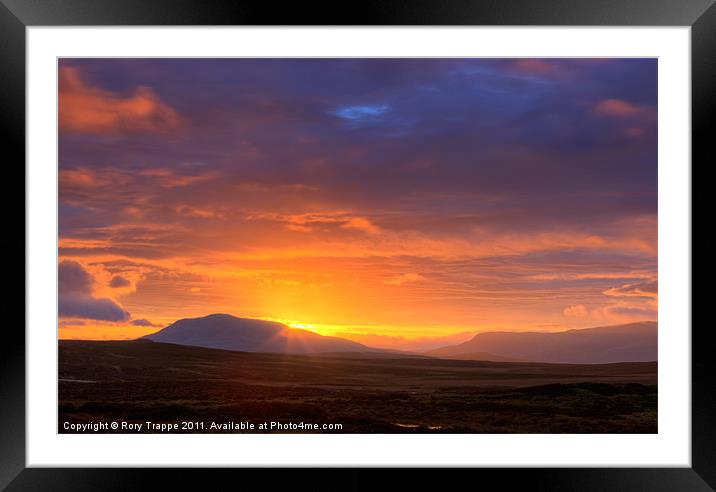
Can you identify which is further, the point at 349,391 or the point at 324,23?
the point at 349,391

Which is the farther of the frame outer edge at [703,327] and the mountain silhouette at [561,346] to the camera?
the mountain silhouette at [561,346]

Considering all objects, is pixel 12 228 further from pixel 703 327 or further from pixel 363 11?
pixel 703 327

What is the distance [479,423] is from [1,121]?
19.6 ft

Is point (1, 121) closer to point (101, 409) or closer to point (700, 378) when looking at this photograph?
point (700, 378)

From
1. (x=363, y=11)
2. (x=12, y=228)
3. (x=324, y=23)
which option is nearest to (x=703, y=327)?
(x=363, y=11)

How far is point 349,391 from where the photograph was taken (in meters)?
9.49

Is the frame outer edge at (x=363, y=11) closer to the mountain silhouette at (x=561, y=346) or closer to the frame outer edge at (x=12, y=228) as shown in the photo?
the frame outer edge at (x=12, y=228)

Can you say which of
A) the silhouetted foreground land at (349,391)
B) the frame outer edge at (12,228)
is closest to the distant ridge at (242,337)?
the silhouetted foreground land at (349,391)

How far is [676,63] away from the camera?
8.95 feet

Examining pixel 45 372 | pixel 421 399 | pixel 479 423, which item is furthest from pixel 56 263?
pixel 421 399

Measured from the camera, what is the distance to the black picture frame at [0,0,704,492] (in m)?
2.55

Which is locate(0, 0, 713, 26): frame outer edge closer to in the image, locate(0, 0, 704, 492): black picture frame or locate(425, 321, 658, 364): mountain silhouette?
locate(0, 0, 704, 492): black picture frame

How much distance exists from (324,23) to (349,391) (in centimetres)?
778

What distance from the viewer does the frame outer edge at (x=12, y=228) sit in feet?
8.40
